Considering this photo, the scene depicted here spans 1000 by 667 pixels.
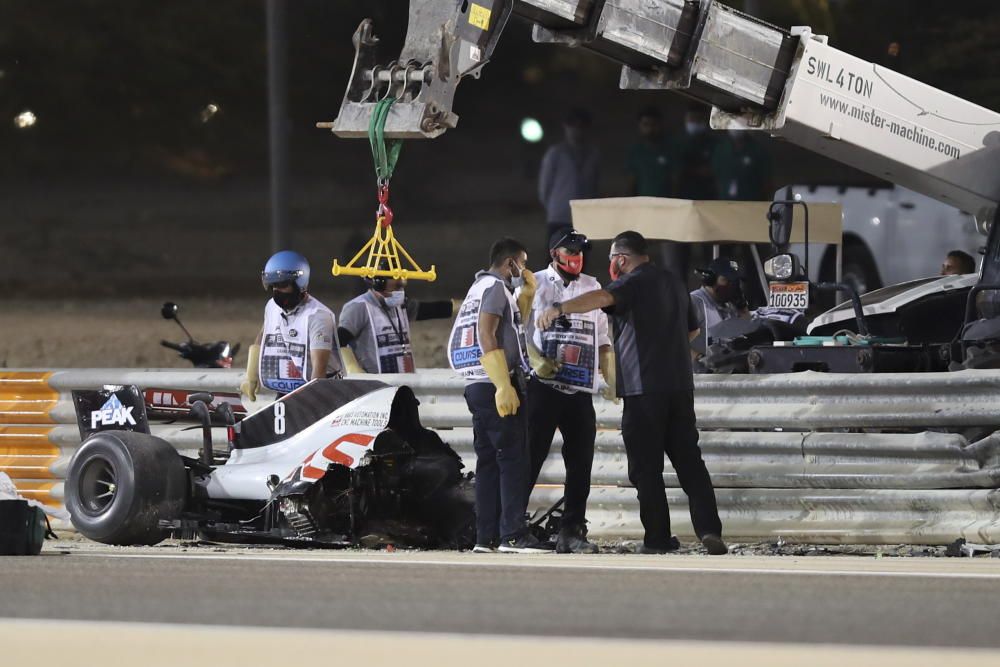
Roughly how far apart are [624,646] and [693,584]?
1.79m

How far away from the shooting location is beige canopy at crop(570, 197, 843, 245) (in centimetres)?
1554

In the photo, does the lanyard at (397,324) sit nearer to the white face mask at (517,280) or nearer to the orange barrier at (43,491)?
the white face mask at (517,280)

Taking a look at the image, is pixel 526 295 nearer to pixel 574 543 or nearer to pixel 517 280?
pixel 517 280

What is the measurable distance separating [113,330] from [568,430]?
534 inches

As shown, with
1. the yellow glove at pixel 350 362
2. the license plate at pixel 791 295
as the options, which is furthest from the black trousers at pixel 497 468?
the license plate at pixel 791 295

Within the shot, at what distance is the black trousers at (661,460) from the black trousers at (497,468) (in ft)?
2.01

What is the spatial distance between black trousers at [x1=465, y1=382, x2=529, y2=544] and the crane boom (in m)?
2.25

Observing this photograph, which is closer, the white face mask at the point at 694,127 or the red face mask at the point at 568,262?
the red face mask at the point at 568,262

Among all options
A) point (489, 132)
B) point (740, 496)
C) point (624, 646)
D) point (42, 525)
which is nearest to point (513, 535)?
point (740, 496)

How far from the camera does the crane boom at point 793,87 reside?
481 inches

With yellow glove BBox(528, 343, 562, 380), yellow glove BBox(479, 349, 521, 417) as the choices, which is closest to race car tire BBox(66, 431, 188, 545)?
yellow glove BBox(479, 349, 521, 417)

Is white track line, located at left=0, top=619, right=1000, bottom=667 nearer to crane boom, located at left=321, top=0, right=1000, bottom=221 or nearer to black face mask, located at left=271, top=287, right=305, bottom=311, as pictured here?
crane boom, located at left=321, top=0, right=1000, bottom=221

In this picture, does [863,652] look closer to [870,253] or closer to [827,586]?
[827,586]

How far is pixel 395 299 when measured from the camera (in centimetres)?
1316
